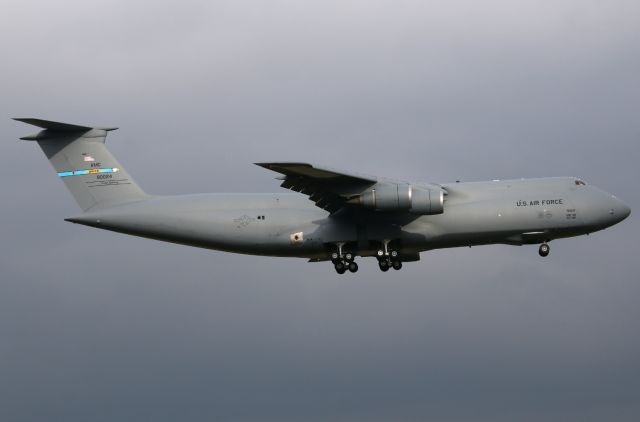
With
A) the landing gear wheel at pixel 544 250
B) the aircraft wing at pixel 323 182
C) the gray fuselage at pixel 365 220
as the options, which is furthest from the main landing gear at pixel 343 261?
the landing gear wheel at pixel 544 250

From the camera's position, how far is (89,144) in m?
25.1

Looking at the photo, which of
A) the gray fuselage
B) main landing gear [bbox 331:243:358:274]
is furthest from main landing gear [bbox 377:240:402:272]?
main landing gear [bbox 331:243:358:274]

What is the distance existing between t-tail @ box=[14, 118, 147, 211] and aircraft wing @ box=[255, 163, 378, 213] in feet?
13.6

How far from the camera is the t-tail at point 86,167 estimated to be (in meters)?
24.8

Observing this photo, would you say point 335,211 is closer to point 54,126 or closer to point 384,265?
point 384,265

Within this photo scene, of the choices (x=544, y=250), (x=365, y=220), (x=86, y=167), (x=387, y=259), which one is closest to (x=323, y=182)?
(x=365, y=220)

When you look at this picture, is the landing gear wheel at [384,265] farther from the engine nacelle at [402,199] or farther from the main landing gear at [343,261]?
the engine nacelle at [402,199]

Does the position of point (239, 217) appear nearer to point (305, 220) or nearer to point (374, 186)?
point (305, 220)

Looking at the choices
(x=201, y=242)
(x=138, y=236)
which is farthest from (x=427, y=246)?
(x=138, y=236)

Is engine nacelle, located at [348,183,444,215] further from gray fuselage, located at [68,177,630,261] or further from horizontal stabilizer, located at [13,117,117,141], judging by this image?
horizontal stabilizer, located at [13,117,117,141]

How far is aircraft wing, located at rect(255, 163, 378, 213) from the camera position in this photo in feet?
72.7

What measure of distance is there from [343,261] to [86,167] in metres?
6.44

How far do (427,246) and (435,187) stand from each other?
1.45m

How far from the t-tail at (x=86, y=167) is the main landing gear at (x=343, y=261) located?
15.6 ft
